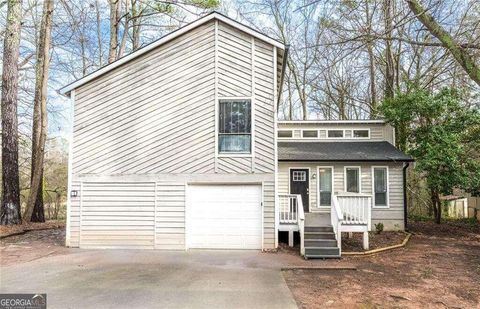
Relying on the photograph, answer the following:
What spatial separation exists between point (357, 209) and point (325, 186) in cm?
348

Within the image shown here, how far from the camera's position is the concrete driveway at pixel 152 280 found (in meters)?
5.36

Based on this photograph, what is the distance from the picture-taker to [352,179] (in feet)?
44.5

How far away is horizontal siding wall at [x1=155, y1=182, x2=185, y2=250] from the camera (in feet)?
31.5

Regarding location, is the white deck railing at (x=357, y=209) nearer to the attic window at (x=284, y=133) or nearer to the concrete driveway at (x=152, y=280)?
the concrete driveway at (x=152, y=280)

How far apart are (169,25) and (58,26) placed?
16.1 feet

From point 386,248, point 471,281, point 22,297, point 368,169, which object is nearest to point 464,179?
point 368,169

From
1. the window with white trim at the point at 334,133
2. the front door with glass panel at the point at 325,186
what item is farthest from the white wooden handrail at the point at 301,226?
the window with white trim at the point at 334,133

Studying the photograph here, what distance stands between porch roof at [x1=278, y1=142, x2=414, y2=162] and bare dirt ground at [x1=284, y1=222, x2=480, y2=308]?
3.96 m

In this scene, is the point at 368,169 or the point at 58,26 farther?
the point at 58,26

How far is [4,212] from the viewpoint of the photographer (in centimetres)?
1243

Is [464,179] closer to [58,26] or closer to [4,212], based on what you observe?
[4,212]

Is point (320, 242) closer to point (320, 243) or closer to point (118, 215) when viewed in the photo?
point (320, 243)

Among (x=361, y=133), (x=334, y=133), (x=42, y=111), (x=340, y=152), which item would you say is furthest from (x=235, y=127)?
(x=42, y=111)

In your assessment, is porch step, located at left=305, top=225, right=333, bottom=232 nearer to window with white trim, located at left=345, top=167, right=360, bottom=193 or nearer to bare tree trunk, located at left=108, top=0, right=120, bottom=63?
window with white trim, located at left=345, top=167, right=360, bottom=193
